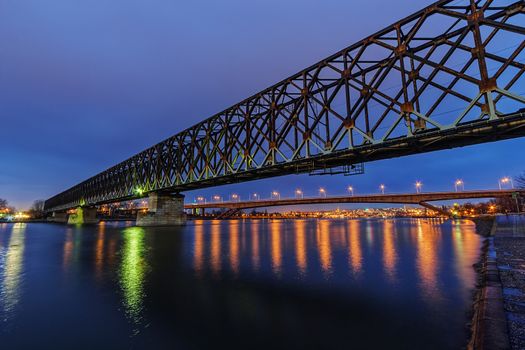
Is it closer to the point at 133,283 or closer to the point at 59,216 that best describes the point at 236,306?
the point at 133,283

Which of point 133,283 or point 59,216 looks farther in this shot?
point 59,216

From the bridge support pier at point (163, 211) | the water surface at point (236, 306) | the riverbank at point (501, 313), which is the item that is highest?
the bridge support pier at point (163, 211)

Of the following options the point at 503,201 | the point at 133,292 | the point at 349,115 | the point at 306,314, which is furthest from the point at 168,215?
the point at 503,201

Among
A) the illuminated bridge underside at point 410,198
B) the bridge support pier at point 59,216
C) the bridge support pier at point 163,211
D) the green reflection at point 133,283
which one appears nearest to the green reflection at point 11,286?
the green reflection at point 133,283

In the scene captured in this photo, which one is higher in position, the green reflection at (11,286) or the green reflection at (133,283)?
the green reflection at (11,286)

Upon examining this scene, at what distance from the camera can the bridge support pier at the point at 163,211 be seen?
233 ft

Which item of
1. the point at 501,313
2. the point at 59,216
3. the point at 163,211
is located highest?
the point at 163,211

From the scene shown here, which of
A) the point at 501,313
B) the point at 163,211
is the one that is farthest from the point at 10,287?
the point at 163,211

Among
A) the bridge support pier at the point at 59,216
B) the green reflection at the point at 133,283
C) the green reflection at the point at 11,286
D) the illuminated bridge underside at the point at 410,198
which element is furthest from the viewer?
the bridge support pier at the point at 59,216

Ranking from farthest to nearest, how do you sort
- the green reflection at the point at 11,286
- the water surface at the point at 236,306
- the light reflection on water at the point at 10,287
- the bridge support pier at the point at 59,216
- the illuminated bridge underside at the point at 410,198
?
1. the bridge support pier at the point at 59,216
2. the illuminated bridge underside at the point at 410,198
3. the green reflection at the point at 11,286
4. the light reflection on water at the point at 10,287
5. the water surface at the point at 236,306

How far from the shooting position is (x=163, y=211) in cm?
7331

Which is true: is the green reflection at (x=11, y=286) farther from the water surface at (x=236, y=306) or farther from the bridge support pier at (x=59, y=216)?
the bridge support pier at (x=59, y=216)

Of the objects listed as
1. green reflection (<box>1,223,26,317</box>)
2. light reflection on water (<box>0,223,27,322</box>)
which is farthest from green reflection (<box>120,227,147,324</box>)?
green reflection (<box>1,223,26,317</box>)

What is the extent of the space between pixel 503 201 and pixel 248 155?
15262cm
